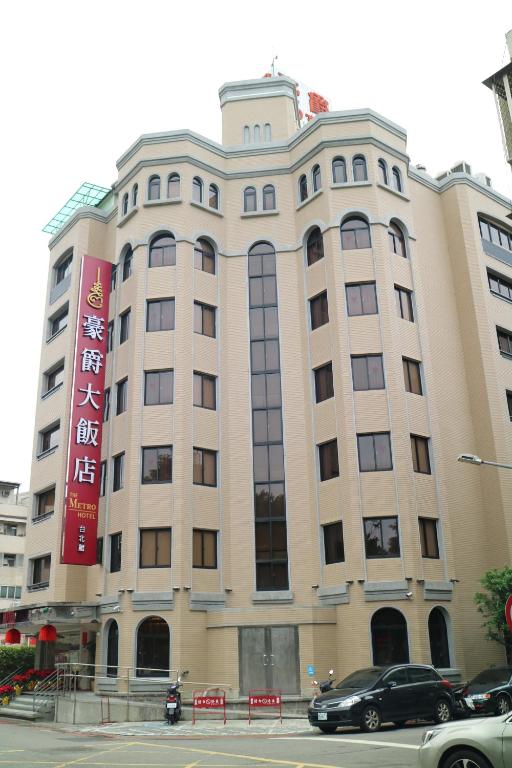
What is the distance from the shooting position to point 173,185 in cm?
3603

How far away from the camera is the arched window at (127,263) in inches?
1435

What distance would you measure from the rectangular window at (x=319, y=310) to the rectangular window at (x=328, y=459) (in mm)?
5672

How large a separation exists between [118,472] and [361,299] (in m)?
13.3

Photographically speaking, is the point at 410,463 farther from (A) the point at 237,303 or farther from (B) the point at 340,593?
(A) the point at 237,303

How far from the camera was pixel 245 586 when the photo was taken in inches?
1204

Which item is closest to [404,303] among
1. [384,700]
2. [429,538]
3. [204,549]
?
[429,538]

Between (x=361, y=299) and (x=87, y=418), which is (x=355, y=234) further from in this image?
(x=87, y=418)

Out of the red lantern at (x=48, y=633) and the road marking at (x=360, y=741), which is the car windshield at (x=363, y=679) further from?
the red lantern at (x=48, y=633)

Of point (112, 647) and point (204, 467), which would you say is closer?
point (112, 647)

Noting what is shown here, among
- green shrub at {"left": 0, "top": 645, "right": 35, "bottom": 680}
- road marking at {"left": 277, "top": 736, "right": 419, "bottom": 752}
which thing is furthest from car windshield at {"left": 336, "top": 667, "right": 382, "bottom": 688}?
green shrub at {"left": 0, "top": 645, "right": 35, "bottom": 680}

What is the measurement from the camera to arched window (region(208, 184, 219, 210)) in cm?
3675

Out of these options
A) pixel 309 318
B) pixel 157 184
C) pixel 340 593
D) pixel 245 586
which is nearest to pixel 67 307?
pixel 157 184

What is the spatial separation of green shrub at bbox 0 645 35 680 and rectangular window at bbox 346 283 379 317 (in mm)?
24254

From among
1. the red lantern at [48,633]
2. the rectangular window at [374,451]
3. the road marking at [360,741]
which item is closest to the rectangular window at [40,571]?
the red lantern at [48,633]
